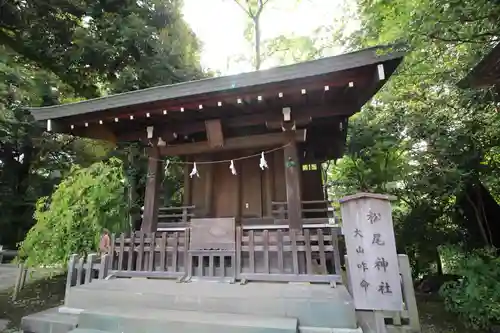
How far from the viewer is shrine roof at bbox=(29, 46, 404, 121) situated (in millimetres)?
4551

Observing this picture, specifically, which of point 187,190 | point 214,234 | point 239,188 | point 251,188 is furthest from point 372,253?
point 187,190

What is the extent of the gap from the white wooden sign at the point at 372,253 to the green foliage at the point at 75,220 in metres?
5.27

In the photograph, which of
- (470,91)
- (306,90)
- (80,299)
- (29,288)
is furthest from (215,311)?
(29,288)

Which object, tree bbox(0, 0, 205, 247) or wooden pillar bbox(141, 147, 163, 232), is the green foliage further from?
tree bbox(0, 0, 205, 247)

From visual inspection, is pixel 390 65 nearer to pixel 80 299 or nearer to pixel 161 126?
pixel 161 126

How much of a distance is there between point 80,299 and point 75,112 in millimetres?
3736

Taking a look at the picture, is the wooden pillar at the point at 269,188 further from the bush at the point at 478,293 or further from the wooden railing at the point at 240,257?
the bush at the point at 478,293

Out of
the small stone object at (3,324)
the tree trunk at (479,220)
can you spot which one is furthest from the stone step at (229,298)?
the tree trunk at (479,220)

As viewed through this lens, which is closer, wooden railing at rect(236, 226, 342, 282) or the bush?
wooden railing at rect(236, 226, 342, 282)

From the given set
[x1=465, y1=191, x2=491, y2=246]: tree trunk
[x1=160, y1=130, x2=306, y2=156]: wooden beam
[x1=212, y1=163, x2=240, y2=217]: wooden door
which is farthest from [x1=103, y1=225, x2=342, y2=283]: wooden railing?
[x1=465, y1=191, x2=491, y2=246]: tree trunk

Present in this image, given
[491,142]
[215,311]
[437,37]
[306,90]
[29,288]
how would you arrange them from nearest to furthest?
1. [215,311]
2. [437,37]
3. [306,90]
4. [491,142]
5. [29,288]

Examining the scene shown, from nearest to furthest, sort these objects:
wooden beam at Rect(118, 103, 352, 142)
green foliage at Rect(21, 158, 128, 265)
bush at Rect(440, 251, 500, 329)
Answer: bush at Rect(440, 251, 500, 329)
wooden beam at Rect(118, 103, 352, 142)
green foliage at Rect(21, 158, 128, 265)

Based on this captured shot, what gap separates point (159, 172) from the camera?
22.1 feet

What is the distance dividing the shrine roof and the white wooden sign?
226cm
